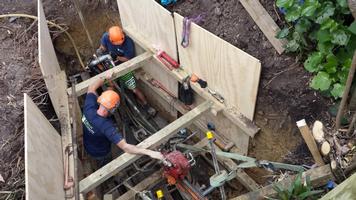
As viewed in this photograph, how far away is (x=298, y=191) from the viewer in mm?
2910

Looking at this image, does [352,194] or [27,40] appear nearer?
[352,194]

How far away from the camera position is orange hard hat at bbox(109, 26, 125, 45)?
16.1 ft

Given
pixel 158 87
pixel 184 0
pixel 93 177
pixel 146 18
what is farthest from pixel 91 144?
pixel 184 0

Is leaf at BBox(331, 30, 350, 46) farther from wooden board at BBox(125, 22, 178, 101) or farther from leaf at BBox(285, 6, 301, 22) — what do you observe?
wooden board at BBox(125, 22, 178, 101)

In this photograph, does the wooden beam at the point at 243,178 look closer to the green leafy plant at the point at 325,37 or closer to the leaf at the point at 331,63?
the green leafy plant at the point at 325,37

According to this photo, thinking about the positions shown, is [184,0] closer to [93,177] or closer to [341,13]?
[341,13]

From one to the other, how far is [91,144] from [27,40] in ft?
4.86

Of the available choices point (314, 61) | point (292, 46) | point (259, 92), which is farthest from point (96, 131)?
point (314, 61)

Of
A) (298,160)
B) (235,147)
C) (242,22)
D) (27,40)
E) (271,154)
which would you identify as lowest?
(235,147)

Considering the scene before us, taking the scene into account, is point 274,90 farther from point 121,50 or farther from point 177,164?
point 121,50

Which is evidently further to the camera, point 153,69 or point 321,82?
point 153,69

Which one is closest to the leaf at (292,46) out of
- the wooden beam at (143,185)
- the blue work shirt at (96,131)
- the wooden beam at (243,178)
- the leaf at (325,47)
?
the leaf at (325,47)

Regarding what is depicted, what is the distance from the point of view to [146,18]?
14.9 feet

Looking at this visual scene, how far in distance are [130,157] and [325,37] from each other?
81.7 inches
